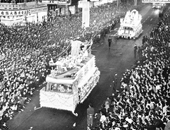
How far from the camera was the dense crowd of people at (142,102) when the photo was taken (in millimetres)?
15875

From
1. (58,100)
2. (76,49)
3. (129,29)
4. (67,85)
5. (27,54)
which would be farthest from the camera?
(129,29)

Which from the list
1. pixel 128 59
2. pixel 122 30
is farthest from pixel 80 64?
pixel 122 30

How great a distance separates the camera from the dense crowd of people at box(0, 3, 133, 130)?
19.6 meters

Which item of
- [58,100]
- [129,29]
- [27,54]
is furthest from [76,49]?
[129,29]

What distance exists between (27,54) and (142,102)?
13.4 meters

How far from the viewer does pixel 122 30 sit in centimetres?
3800

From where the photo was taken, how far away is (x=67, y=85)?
755 inches

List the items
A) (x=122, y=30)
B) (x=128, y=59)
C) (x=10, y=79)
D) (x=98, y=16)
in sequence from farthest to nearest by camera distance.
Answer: (x=98, y=16)
(x=122, y=30)
(x=128, y=59)
(x=10, y=79)

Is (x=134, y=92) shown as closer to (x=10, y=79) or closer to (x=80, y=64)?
(x=80, y=64)

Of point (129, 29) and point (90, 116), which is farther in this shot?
point (129, 29)

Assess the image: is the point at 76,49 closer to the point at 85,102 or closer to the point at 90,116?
the point at 85,102

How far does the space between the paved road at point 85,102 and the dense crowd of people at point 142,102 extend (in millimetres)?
1075

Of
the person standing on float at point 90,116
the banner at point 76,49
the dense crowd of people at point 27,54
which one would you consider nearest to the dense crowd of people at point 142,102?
the person standing on float at point 90,116

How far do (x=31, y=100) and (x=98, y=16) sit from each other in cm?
3044
